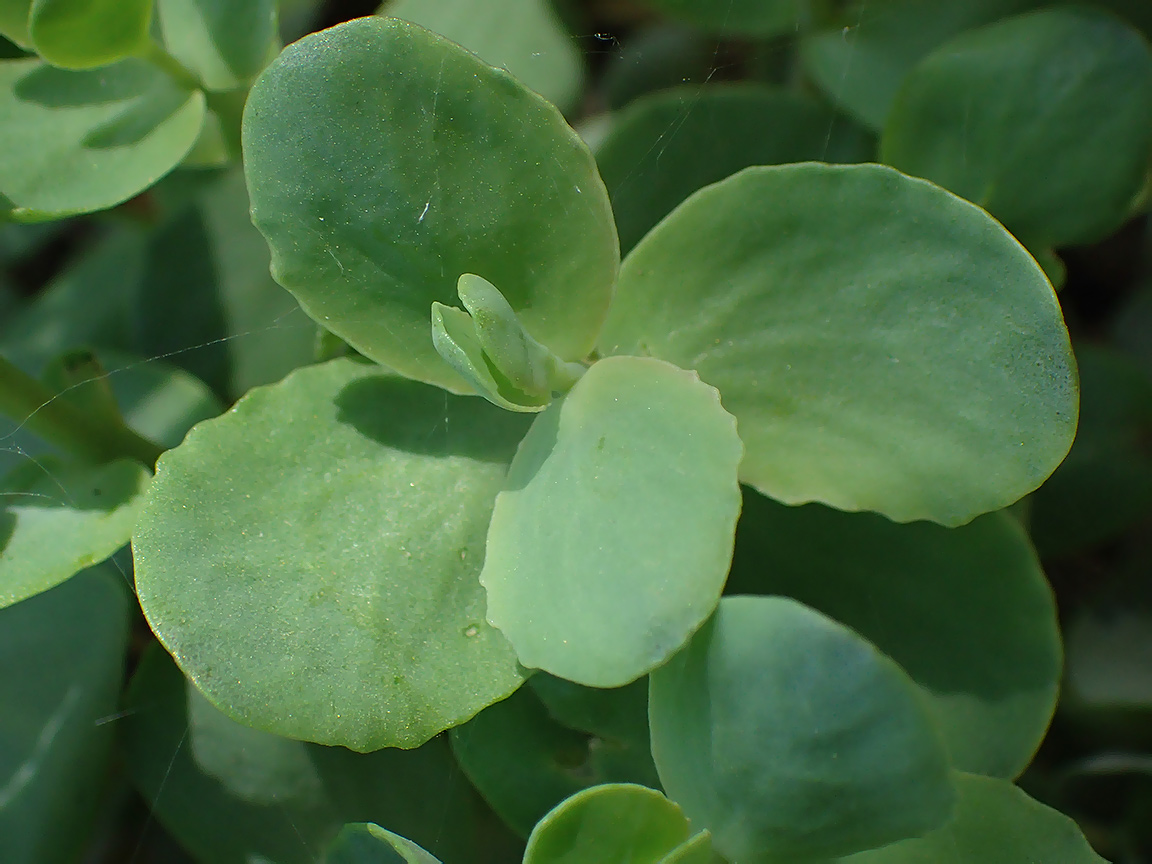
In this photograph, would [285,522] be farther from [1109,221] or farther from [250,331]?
[1109,221]

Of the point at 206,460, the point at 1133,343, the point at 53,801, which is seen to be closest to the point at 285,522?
the point at 206,460

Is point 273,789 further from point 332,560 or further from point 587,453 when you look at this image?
point 587,453

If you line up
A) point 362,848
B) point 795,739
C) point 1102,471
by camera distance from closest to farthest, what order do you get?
1. point 795,739
2. point 362,848
3. point 1102,471

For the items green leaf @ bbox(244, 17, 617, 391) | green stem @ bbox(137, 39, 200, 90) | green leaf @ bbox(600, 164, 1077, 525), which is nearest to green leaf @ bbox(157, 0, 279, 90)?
green stem @ bbox(137, 39, 200, 90)

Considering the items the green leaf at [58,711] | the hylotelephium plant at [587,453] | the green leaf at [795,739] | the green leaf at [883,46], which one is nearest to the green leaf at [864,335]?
the hylotelephium plant at [587,453]

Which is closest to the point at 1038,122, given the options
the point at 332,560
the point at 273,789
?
the point at 332,560

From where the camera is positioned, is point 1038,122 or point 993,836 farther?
point 1038,122
